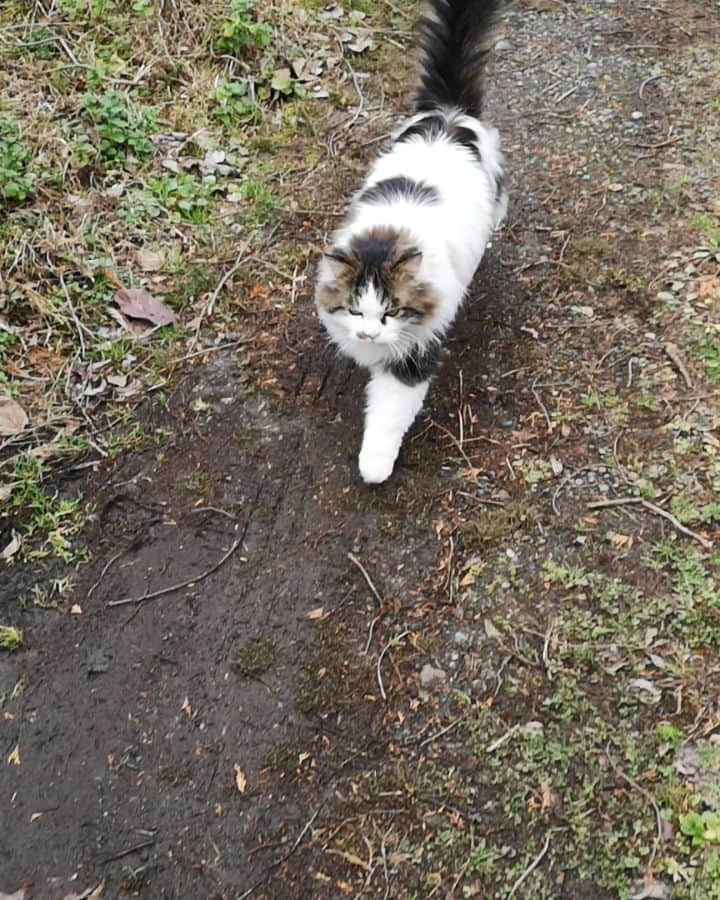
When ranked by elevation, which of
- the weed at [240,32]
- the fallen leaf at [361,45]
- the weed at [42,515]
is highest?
the weed at [240,32]

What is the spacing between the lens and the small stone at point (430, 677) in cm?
279

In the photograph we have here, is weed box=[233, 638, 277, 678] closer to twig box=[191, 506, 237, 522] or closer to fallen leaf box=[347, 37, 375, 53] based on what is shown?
twig box=[191, 506, 237, 522]

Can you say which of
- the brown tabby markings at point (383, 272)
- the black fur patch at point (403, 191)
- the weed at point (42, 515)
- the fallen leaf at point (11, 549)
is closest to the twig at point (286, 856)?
the weed at point (42, 515)

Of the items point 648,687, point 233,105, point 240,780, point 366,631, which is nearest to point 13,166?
point 233,105

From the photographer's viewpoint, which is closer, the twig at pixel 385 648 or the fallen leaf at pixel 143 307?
the twig at pixel 385 648

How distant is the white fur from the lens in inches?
122

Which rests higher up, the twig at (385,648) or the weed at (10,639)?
the twig at (385,648)

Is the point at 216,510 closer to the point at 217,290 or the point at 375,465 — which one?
the point at 375,465

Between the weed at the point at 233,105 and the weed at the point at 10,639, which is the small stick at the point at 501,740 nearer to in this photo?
the weed at the point at 10,639

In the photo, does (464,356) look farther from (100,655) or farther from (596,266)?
(100,655)

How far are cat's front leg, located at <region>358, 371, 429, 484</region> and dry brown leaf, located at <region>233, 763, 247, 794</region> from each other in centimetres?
121

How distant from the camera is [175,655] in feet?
9.57

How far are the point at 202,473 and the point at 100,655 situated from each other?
87 centimetres

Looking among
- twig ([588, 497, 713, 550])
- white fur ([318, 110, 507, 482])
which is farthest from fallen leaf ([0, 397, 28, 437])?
twig ([588, 497, 713, 550])
